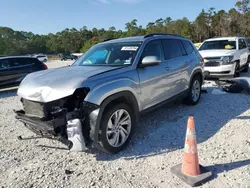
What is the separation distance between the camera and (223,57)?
8.60m

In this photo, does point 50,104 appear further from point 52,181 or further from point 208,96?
point 208,96

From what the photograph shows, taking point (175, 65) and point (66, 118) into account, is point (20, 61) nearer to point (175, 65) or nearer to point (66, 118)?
point (175, 65)

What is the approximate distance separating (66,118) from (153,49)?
91.4 inches

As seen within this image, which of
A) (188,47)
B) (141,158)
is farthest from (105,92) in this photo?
(188,47)

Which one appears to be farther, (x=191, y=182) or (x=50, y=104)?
(x=50, y=104)

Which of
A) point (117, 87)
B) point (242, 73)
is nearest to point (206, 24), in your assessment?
point (242, 73)

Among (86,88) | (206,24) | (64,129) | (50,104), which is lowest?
(64,129)

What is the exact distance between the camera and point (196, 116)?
16.9 ft

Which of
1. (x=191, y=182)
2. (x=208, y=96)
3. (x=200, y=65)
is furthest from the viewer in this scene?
(x=208, y=96)

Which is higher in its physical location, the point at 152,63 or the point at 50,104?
the point at 152,63

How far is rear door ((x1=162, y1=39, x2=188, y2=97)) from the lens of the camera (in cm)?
471

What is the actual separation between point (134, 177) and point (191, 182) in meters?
0.72

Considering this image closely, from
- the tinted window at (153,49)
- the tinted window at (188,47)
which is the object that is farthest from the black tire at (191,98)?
the tinted window at (153,49)

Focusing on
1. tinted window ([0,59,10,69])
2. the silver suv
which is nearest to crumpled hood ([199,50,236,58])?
the silver suv
